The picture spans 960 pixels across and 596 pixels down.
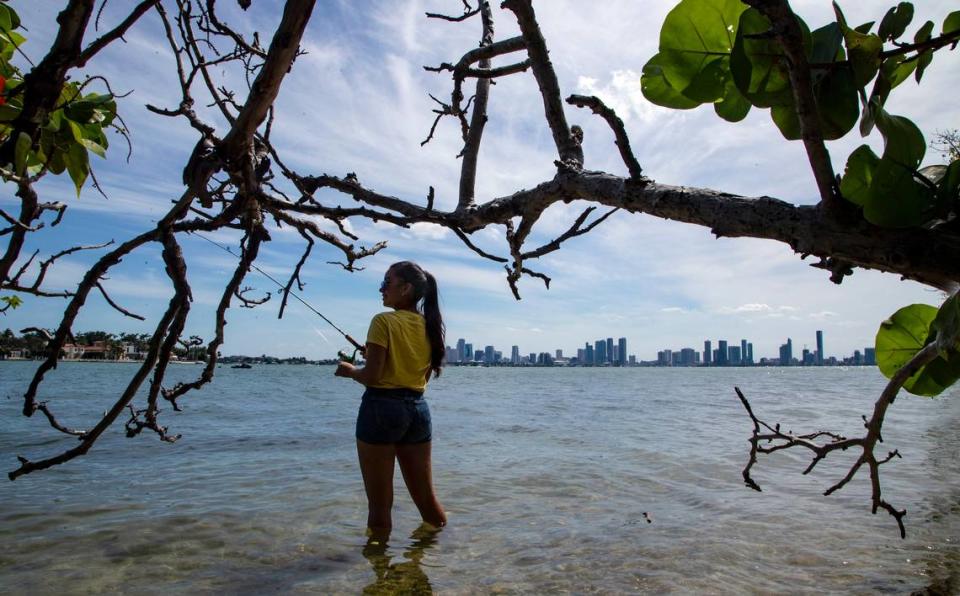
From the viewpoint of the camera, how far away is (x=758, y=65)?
1023 mm

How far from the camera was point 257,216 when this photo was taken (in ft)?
8.32

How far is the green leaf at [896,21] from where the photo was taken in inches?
36.9

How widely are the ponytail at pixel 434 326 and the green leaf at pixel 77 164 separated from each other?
246 cm

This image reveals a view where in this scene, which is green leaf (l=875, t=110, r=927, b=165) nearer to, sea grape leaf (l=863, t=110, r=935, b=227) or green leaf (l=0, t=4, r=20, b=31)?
sea grape leaf (l=863, t=110, r=935, b=227)

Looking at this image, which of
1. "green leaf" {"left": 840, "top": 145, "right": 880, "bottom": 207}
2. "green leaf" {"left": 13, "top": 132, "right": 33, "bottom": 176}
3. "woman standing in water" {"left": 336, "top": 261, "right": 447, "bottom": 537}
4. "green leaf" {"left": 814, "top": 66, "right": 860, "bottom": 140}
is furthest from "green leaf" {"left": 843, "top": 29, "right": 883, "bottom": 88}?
"woman standing in water" {"left": 336, "top": 261, "right": 447, "bottom": 537}

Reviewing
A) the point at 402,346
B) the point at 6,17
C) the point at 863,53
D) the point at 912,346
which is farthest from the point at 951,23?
the point at 402,346

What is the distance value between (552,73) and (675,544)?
384cm

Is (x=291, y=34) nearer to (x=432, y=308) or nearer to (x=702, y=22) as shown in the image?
(x=702, y=22)

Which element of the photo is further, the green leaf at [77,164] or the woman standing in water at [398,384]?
the woman standing in water at [398,384]

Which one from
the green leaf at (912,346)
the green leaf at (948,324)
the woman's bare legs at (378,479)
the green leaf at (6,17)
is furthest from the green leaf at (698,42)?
the woman's bare legs at (378,479)

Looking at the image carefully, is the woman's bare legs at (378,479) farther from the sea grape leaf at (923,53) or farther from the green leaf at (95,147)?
the sea grape leaf at (923,53)

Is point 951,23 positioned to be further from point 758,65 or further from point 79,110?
point 79,110

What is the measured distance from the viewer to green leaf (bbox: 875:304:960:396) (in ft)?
4.16

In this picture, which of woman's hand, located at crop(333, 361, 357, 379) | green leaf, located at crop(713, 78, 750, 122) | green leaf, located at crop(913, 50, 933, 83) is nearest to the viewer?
green leaf, located at crop(913, 50, 933, 83)
